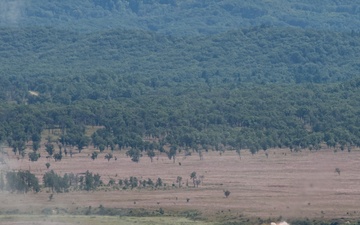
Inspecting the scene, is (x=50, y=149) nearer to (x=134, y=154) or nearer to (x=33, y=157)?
(x=33, y=157)

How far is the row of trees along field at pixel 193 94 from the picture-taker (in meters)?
112

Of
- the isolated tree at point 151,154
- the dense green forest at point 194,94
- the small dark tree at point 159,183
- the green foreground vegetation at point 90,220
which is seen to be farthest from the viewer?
the dense green forest at point 194,94

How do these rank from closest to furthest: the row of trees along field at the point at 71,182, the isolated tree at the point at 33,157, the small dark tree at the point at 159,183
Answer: the row of trees along field at the point at 71,182 → the small dark tree at the point at 159,183 → the isolated tree at the point at 33,157

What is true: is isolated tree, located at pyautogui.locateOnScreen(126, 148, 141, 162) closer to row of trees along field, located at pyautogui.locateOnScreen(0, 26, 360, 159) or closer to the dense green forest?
row of trees along field, located at pyautogui.locateOnScreen(0, 26, 360, 159)

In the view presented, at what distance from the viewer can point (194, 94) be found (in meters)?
143

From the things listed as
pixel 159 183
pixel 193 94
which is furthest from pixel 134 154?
pixel 193 94

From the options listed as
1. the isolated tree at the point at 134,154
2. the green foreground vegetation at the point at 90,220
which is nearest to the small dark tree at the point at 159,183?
the isolated tree at the point at 134,154

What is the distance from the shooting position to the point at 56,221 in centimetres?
7044

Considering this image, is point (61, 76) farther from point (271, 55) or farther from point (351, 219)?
point (351, 219)

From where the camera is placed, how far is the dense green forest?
112 meters

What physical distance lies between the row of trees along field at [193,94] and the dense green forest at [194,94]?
5.5 inches

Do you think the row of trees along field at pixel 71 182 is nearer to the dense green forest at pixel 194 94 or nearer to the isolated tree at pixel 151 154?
the isolated tree at pixel 151 154

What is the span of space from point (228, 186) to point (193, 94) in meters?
56.6

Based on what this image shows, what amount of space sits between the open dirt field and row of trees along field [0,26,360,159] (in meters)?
4.75
